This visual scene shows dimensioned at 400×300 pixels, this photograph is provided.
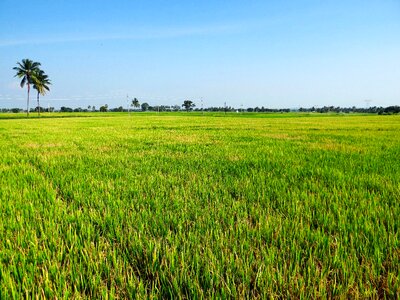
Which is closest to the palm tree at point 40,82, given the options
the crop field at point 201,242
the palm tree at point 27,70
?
the palm tree at point 27,70

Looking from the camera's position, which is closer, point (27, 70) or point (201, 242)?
point (201, 242)

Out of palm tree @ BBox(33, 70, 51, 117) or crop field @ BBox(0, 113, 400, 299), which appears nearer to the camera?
crop field @ BBox(0, 113, 400, 299)

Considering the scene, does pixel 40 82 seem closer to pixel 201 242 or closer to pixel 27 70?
pixel 27 70

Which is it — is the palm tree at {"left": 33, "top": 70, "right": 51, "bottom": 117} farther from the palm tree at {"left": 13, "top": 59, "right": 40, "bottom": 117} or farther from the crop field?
the crop field

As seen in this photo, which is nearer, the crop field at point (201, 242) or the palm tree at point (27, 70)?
the crop field at point (201, 242)

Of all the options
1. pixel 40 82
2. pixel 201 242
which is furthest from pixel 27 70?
pixel 201 242

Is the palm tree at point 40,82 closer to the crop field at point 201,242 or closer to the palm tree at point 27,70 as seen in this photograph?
the palm tree at point 27,70

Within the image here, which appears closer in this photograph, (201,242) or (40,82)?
(201,242)

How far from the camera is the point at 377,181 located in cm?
422

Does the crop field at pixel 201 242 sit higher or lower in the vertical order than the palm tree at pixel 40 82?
lower

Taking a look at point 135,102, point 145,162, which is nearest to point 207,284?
point 145,162

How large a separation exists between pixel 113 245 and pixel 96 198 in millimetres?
1440

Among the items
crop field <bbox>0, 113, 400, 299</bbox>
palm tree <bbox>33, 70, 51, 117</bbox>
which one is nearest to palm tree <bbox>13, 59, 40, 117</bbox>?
palm tree <bbox>33, 70, 51, 117</bbox>

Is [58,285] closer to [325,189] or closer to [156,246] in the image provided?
[156,246]
